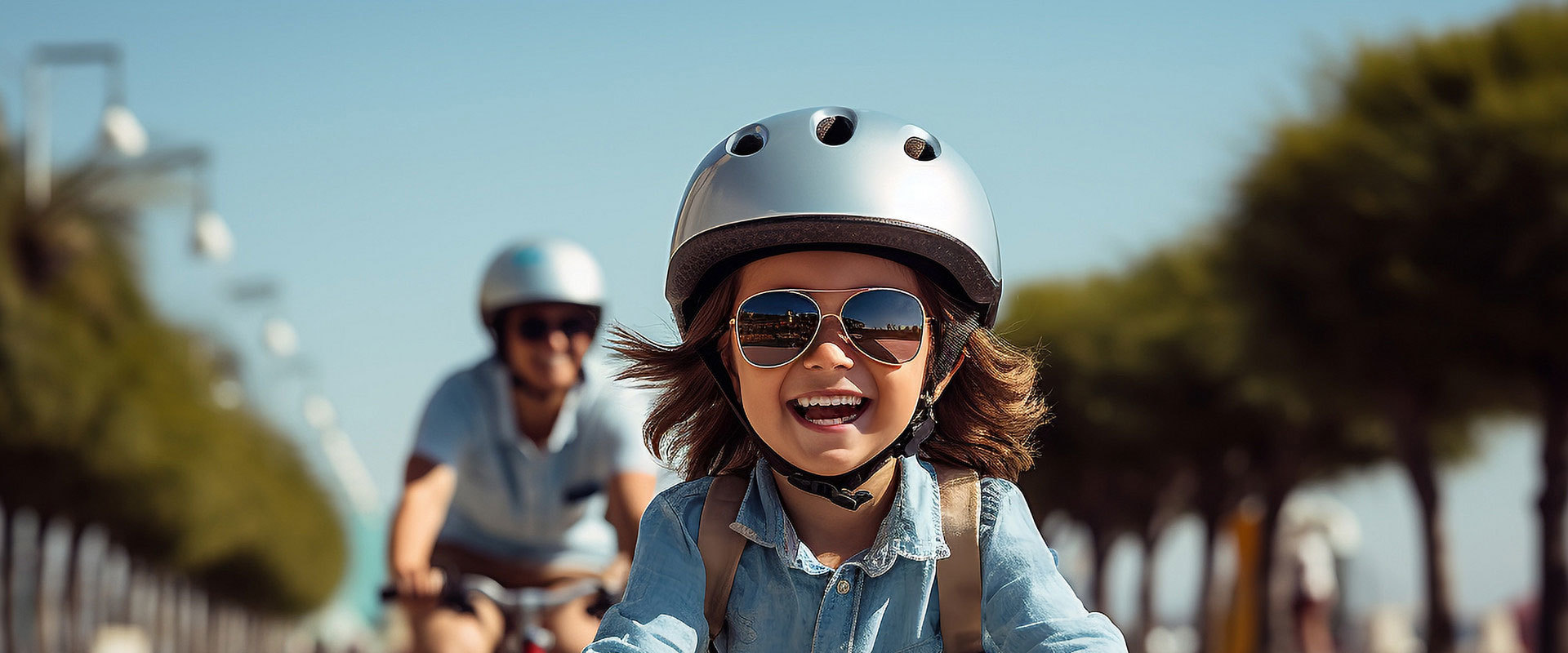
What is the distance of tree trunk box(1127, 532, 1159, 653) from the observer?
40.7m

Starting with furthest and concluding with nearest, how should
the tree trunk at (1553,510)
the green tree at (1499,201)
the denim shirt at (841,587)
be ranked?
the tree trunk at (1553,510), the green tree at (1499,201), the denim shirt at (841,587)

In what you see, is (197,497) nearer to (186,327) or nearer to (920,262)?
(186,327)

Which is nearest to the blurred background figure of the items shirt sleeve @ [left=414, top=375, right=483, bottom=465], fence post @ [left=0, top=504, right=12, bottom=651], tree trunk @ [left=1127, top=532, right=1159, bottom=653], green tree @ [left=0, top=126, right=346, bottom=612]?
tree trunk @ [left=1127, top=532, right=1159, bottom=653]

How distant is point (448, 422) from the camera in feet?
18.7

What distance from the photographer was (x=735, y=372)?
3.18 meters

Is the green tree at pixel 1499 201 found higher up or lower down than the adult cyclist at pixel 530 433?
higher up

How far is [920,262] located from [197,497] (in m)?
37.9

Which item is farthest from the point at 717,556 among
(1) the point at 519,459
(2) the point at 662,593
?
(1) the point at 519,459

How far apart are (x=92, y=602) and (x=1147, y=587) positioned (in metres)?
27.6

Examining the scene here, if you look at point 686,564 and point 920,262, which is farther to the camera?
point 920,262

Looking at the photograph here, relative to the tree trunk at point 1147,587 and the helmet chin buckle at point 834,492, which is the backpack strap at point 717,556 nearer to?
the helmet chin buckle at point 834,492

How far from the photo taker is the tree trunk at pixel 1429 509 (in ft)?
64.2

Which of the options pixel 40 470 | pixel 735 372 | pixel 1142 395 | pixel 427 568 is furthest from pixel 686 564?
pixel 1142 395

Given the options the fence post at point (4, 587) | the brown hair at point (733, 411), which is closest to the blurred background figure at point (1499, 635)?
the fence post at point (4, 587)
